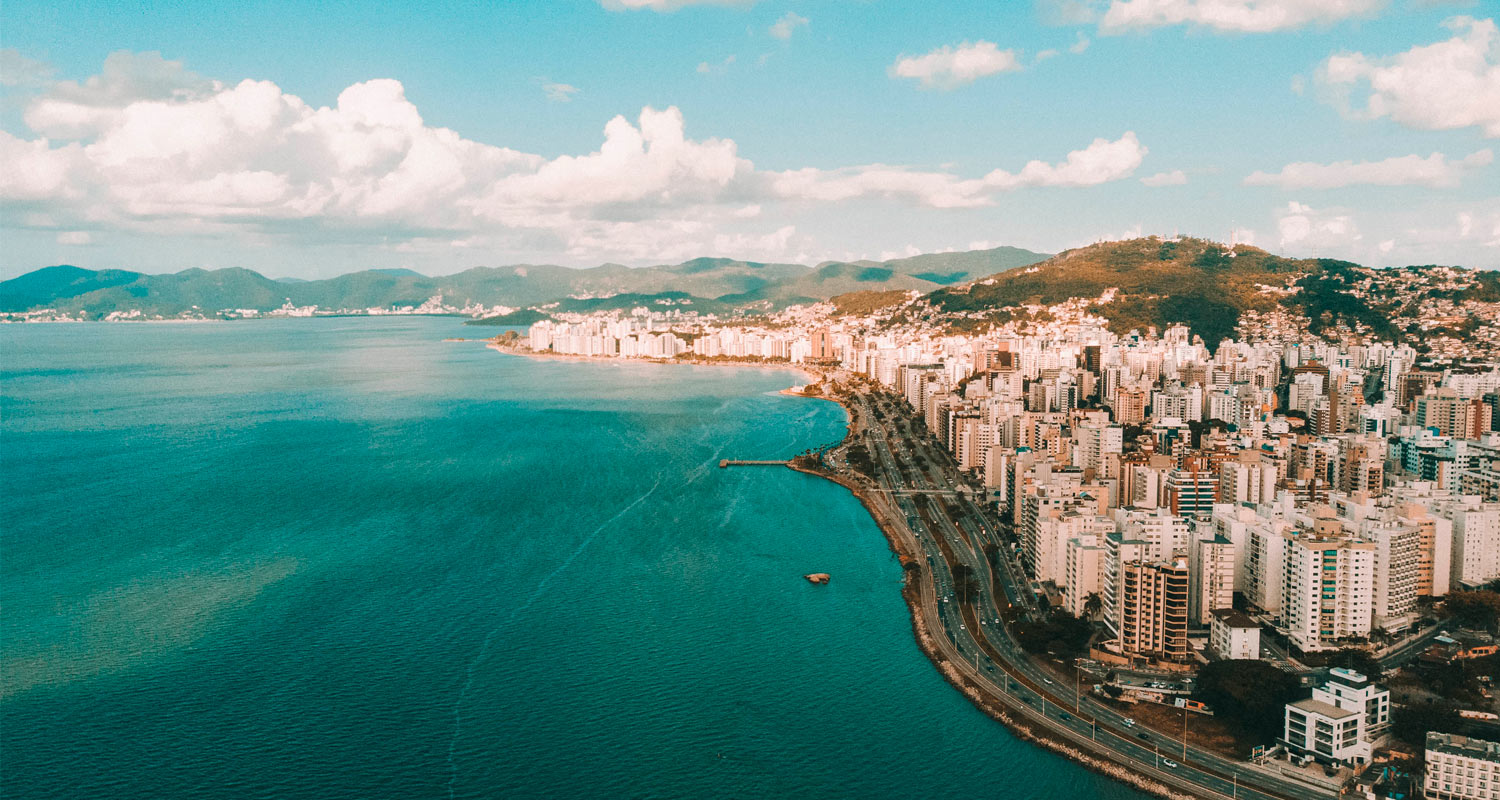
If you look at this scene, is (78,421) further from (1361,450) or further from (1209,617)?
(1361,450)

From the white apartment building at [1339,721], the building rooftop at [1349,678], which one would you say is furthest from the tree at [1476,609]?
the building rooftop at [1349,678]

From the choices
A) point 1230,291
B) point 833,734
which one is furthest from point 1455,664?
point 1230,291

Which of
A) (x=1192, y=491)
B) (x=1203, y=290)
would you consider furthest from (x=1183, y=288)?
(x=1192, y=491)

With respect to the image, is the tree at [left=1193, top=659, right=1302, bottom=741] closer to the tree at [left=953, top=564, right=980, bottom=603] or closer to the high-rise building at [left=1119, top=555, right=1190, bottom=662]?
the high-rise building at [left=1119, top=555, right=1190, bottom=662]

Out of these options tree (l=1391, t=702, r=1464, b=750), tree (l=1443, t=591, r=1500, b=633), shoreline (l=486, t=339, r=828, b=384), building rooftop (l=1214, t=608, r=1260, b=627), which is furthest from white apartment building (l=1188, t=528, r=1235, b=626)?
shoreline (l=486, t=339, r=828, b=384)

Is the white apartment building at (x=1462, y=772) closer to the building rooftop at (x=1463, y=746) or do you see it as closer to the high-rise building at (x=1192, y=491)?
the building rooftop at (x=1463, y=746)
